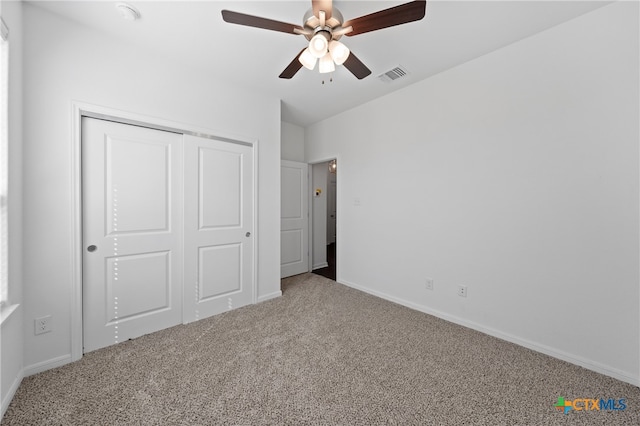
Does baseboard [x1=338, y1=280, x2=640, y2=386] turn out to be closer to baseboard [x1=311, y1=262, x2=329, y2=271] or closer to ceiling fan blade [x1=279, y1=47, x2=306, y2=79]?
baseboard [x1=311, y1=262, x2=329, y2=271]

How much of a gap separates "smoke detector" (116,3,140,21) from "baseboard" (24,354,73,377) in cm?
266

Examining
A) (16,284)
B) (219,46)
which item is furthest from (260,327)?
(219,46)

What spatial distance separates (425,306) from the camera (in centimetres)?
290

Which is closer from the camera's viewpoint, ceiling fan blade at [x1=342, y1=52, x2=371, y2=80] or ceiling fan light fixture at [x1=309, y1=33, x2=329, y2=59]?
ceiling fan light fixture at [x1=309, y1=33, x2=329, y2=59]

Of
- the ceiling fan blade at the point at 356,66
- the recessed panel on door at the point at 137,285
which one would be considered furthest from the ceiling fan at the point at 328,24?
the recessed panel on door at the point at 137,285

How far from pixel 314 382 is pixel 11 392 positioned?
1.92 m

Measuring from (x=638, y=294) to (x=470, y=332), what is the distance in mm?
1191

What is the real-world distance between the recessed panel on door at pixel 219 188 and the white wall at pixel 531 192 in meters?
1.89

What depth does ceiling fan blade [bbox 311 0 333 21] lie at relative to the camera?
148 cm

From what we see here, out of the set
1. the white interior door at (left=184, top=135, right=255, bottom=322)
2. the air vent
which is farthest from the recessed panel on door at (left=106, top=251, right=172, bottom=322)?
the air vent

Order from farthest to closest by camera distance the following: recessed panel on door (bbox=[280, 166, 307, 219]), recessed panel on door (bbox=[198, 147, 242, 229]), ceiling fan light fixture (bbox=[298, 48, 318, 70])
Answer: recessed panel on door (bbox=[280, 166, 307, 219]), recessed panel on door (bbox=[198, 147, 242, 229]), ceiling fan light fixture (bbox=[298, 48, 318, 70])

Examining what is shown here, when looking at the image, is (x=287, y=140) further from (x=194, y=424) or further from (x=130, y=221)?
(x=194, y=424)

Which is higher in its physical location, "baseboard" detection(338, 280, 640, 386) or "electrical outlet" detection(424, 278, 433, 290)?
"electrical outlet" detection(424, 278, 433, 290)

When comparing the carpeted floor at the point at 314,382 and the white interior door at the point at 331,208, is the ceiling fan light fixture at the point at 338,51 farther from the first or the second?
the white interior door at the point at 331,208
